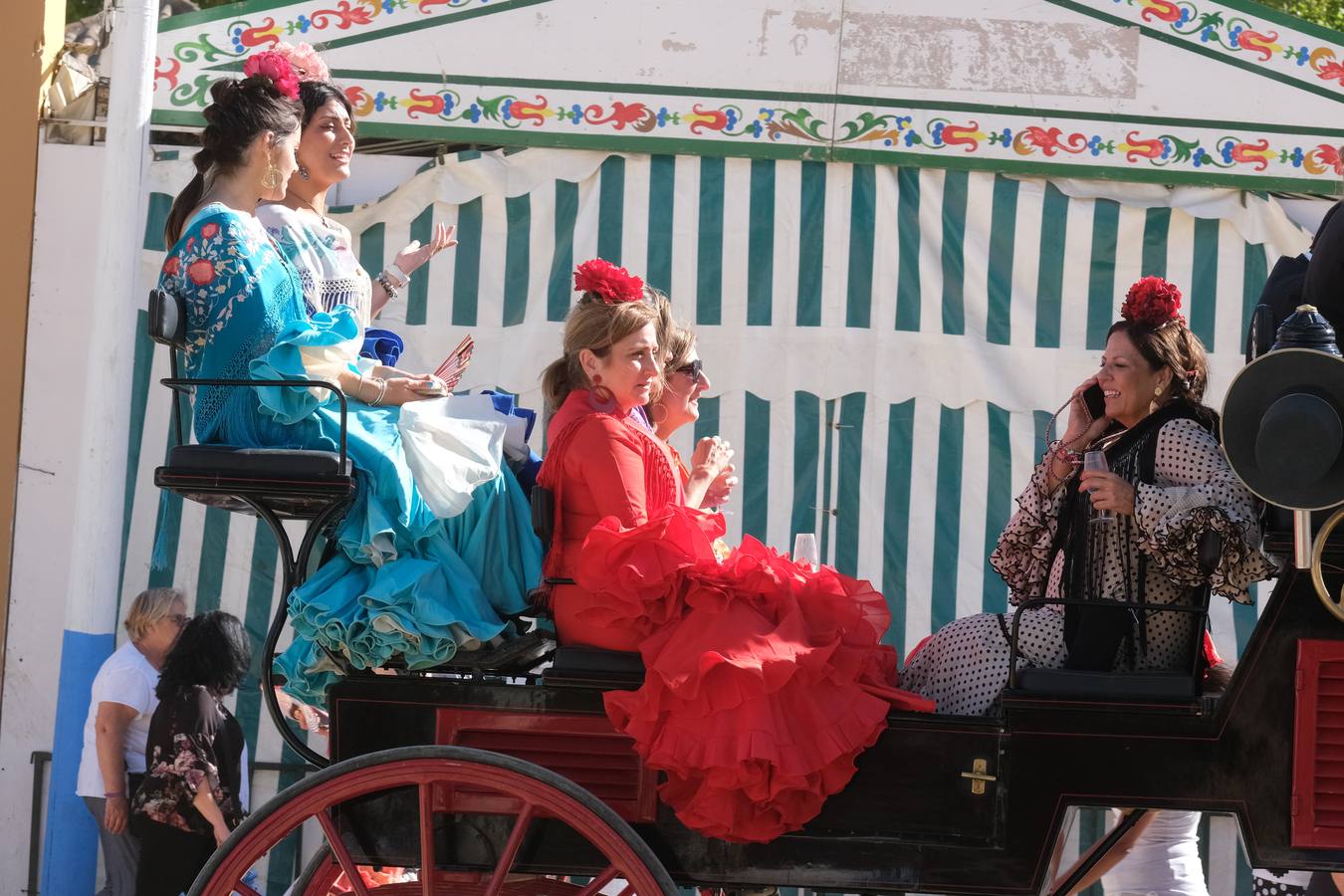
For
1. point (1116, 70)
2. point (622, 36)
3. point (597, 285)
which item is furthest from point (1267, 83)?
point (597, 285)

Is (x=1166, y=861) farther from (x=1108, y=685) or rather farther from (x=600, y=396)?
(x=600, y=396)

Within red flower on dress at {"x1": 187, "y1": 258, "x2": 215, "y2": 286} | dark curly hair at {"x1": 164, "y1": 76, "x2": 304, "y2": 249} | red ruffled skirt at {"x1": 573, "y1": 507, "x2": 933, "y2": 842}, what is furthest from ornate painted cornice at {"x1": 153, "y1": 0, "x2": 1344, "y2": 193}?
→ red ruffled skirt at {"x1": 573, "y1": 507, "x2": 933, "y2": 842}

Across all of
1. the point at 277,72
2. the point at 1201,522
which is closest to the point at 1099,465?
the point at 1201,522

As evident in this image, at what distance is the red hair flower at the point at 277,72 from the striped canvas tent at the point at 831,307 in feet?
8.29

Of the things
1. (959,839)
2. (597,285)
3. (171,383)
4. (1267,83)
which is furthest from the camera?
(1267,83)

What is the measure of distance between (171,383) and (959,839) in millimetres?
1794

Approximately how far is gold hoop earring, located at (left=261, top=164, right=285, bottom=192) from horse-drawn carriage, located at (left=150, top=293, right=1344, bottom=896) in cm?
50

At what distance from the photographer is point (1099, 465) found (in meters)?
3.21

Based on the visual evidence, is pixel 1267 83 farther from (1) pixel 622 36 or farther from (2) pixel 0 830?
(2) pixel 0 830

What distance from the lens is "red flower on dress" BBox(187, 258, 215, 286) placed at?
3.30m

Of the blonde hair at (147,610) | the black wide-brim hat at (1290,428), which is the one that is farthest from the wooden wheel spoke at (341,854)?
the blonde hair at (147,610)

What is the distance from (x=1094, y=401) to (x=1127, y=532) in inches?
17.4

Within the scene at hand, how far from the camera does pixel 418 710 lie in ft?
10.1

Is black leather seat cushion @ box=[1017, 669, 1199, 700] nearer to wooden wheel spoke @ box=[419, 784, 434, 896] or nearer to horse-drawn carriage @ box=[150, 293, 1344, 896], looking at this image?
horse-drawn carriage @ box=[150, 293, 1344, 896]
